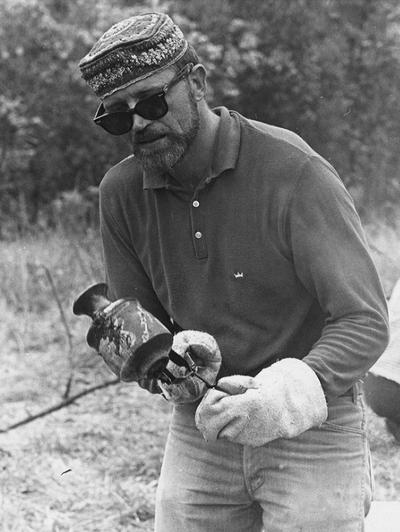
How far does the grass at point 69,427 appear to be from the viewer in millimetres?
3920

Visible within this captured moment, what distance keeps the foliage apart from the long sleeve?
574 centimetres

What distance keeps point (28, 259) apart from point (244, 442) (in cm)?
499

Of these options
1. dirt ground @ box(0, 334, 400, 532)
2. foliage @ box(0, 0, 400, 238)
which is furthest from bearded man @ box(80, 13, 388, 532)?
foliage @ box(0, 0, 400, 238)

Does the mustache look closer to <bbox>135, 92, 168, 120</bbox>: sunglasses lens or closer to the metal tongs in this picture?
<bbox>135, 92, 168, 120</bbox>: sunglasses lens

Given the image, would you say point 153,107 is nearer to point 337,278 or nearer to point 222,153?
point 222,153

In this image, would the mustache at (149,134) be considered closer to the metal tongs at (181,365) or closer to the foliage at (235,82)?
the metal tongs at (181,365)

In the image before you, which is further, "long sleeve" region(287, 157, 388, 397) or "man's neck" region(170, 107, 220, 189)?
"man's neck" region(170, 107, 220, 189)

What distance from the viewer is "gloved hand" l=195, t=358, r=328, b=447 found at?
2.13m

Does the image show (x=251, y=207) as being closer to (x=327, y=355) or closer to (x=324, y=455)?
(x=327, y=355)

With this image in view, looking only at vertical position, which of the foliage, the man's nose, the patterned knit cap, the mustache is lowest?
the foliage

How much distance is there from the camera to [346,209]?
90.0 inches

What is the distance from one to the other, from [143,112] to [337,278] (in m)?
0.71

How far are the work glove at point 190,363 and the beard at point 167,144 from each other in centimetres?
49

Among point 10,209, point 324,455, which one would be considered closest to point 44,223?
point 10,209
